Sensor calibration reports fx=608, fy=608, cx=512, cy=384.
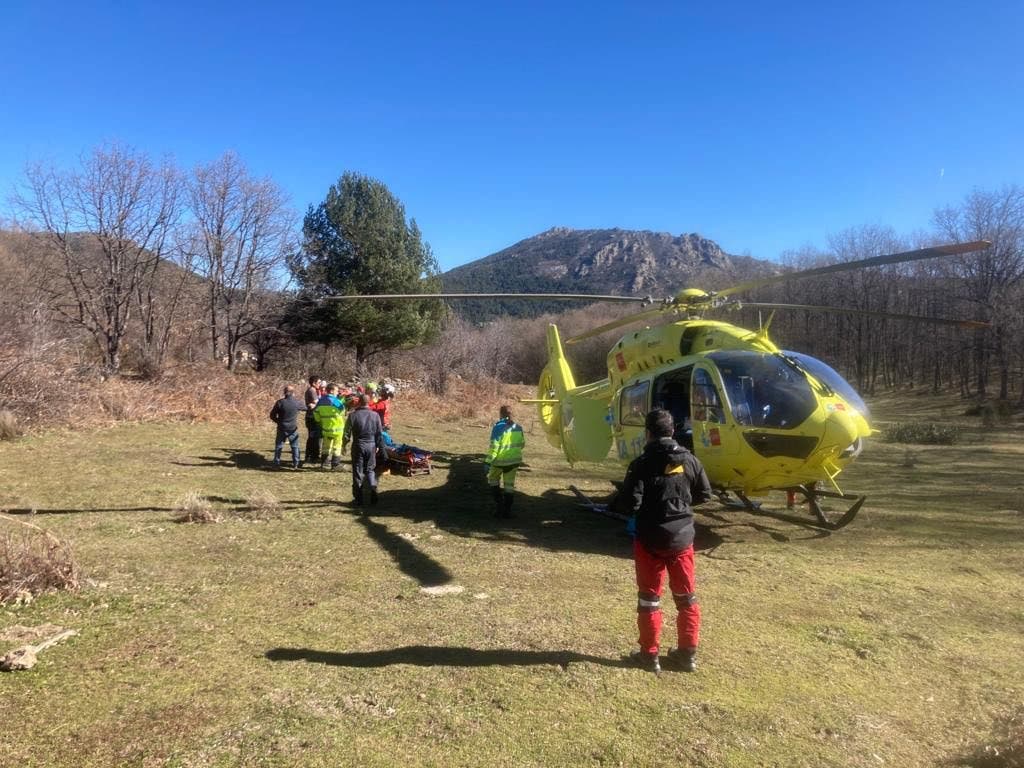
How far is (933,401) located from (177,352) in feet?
133

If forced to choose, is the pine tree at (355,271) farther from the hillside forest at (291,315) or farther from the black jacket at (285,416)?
the black jacket at (285,416)

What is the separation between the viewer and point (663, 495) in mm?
4152

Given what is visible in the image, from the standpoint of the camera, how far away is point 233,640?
4.30 m

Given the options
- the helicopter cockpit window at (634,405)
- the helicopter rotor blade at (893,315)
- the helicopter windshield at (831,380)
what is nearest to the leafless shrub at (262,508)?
the helicopter cockpit window at (634,405)

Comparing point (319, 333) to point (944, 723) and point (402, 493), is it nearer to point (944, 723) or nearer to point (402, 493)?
point (402, 493)

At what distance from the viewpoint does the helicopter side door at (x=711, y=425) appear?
22.2 feet

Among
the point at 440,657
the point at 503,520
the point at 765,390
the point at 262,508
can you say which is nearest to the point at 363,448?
the point at 262,508

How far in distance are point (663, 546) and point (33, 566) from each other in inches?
191

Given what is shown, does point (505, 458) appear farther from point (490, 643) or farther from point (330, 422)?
point (330, 422)

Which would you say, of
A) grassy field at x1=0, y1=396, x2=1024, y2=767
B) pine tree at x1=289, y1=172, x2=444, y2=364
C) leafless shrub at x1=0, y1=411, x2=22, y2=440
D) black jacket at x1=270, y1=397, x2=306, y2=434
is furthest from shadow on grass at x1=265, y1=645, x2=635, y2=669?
pine tree at x1=289, y1=172, x2=444, y2=364

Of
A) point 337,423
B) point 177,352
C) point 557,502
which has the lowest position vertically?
point 557,502

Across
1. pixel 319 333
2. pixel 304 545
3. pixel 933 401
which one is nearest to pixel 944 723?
pixel 304 545

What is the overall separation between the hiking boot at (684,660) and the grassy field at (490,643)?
0.39 ft

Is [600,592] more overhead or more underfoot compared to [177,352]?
more underfoot
